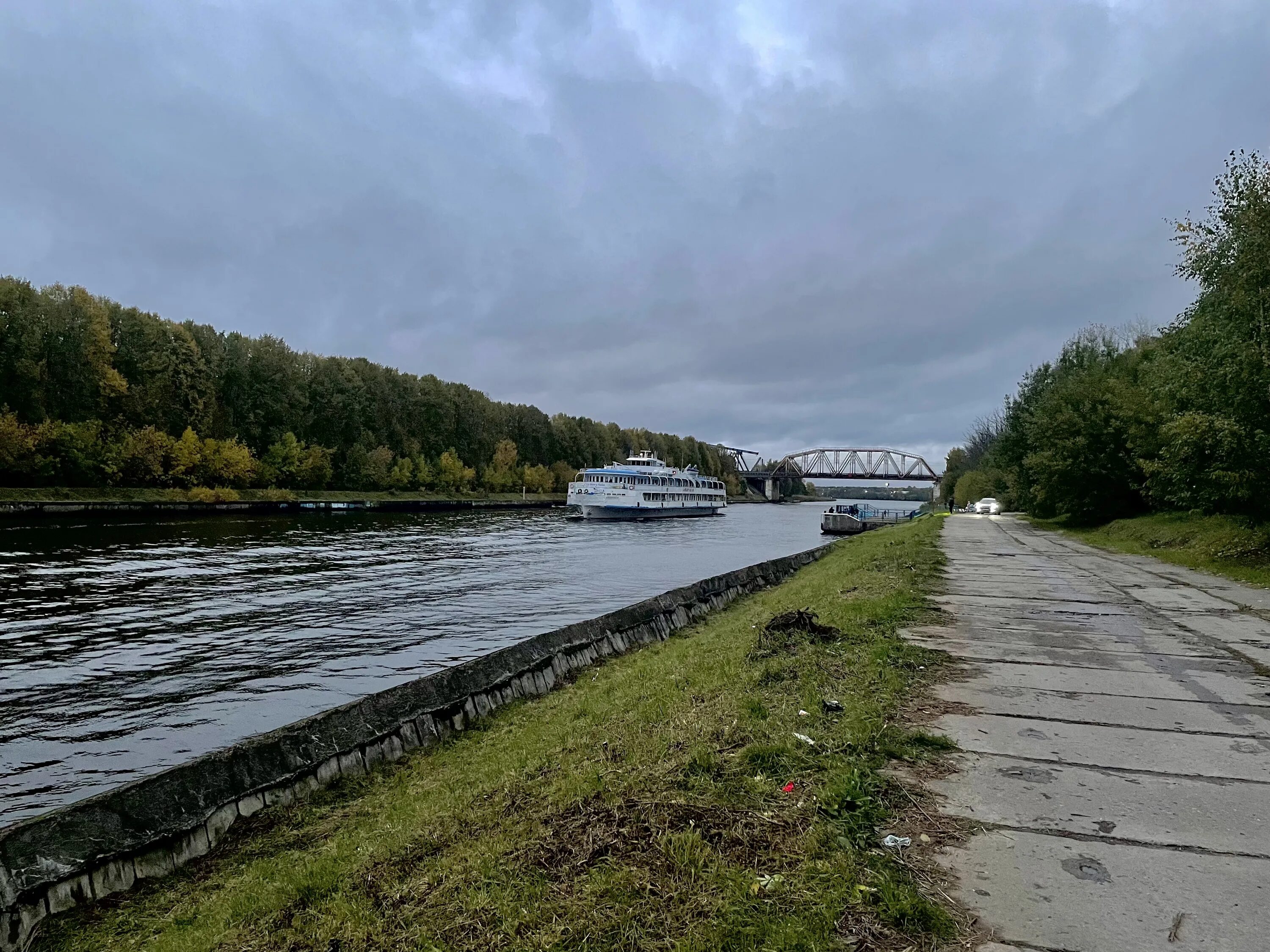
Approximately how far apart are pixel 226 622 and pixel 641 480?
223 ft

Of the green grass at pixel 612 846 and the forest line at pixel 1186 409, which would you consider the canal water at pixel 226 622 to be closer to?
the green grass at pixel 612 846

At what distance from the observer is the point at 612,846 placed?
4.18 m

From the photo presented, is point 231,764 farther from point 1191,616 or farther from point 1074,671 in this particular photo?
point 1191,616

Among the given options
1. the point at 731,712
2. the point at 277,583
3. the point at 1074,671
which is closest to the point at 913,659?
the point at 1074,671

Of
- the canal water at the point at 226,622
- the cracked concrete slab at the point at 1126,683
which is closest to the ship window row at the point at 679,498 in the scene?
the canal water at the point at 226,622

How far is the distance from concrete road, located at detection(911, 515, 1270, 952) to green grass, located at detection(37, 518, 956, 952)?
503 mm

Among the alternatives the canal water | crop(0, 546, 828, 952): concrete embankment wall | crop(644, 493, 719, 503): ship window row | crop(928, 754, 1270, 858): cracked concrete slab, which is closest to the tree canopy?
the canal water

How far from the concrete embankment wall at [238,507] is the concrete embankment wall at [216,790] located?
61.0 metres

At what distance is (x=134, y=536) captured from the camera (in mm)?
42031

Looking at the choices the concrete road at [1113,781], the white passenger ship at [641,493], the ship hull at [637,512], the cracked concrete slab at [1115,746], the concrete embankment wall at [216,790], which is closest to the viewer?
the concrete road at [1113,781]

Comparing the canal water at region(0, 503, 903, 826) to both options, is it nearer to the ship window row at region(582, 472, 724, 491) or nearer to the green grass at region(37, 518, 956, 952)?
the green grass at region(37, 518, 956, 952)

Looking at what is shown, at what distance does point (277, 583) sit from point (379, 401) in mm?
83257

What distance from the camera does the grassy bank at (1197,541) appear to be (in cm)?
1884

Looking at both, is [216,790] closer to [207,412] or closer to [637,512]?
[637,512]
